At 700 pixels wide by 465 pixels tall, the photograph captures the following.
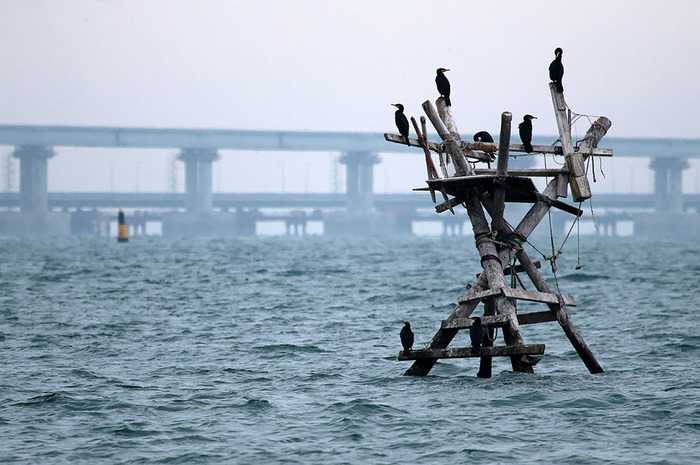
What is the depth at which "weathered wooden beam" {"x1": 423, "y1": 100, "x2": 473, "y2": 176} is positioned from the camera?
49.9 ft

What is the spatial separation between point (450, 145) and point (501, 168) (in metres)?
1.10

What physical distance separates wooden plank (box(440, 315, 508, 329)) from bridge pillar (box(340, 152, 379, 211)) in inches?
5500

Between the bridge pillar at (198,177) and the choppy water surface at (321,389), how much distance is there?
117 meters

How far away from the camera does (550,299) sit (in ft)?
49.4

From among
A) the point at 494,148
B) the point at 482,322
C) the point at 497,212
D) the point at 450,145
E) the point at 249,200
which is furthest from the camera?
the point at 249,200

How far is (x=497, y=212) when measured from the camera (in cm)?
1527

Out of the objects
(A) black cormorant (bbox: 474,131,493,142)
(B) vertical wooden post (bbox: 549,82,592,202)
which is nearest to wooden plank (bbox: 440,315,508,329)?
(B) vertical wooden post (bbox: 549,82,592,202)

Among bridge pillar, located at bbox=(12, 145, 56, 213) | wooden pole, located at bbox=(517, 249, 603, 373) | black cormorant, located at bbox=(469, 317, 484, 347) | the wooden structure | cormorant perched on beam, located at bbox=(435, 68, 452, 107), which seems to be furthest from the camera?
bridge pillar, located at bbox=(12, 145, 56, 213)

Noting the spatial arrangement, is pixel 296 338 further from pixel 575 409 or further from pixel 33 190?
pixel 33 190

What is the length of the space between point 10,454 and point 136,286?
92.2 feet

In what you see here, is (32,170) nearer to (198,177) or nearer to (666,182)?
(198,177)

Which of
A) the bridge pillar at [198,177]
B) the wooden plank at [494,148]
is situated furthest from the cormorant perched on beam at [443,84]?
the bridge pillar at [198,177]

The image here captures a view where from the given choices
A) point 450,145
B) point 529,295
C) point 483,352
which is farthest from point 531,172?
point 483,352

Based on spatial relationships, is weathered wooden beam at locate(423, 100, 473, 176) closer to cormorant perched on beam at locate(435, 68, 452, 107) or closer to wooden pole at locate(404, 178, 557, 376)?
wooden pole at locate(404, 178, 557, 376)
